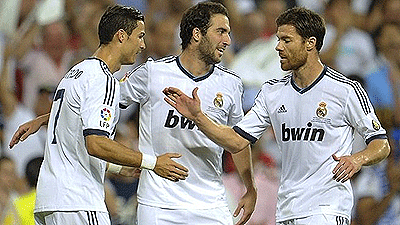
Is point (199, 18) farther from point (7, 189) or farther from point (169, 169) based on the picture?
point (7, 189)

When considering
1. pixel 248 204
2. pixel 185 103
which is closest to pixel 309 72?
pixel 185 103

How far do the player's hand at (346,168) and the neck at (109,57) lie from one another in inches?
57.2

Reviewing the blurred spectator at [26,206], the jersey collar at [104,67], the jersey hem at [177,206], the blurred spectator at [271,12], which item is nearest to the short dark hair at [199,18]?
the jersey collar at [104,67]

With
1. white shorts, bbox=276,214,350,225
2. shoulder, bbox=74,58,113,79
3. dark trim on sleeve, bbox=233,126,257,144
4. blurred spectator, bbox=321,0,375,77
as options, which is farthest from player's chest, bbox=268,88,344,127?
blurred spectator, bbox=321,0,375,77

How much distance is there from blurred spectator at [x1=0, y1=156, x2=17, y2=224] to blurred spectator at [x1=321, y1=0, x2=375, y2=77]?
3.51m

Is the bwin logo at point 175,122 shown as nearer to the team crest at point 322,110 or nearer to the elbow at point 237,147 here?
the elbow at point 237,147

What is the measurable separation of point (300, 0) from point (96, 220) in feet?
18.5

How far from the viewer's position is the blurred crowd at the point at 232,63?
836cm

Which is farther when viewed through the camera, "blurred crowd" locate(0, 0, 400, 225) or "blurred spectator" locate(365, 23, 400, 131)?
"blurred spectator" locate(365, 23, 400, 131)

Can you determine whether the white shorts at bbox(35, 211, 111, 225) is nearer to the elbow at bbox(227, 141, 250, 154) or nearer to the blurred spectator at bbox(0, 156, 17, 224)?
the elbow at bbox(227, 141, 250, 154)

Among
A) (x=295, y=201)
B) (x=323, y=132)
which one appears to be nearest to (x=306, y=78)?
(x=323, y=132)

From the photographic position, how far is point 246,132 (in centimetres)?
569

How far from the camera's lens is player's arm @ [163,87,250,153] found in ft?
17.5

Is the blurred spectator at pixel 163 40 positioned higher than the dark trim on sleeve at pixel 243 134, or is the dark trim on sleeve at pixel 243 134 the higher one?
the dark trim on sleeve at pixel 243 134
